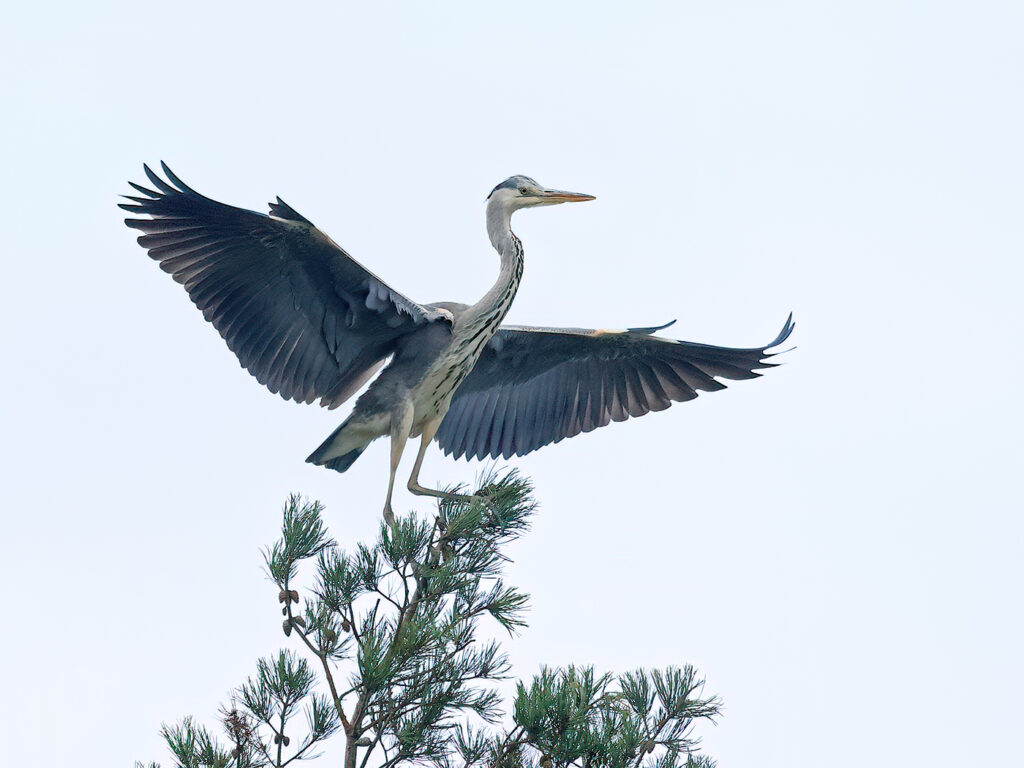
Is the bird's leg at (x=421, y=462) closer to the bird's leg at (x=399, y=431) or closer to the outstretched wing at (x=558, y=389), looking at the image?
the bird's leg at (x=399, y=431)

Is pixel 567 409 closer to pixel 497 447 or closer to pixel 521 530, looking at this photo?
pixel 497 447

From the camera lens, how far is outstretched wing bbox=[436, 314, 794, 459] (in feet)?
24.5

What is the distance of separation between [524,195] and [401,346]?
1211 millimetres

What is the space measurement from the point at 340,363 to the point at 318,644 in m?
2.57

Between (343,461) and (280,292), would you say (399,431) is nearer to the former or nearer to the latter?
(343,461)

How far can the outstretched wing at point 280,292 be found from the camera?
6195 mm

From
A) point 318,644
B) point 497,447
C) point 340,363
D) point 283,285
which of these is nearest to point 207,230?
point 283,285

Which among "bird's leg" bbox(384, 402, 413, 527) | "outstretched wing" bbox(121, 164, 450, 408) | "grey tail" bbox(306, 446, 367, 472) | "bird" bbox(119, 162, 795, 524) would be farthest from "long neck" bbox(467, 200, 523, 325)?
"grey tail" bbox(306, 446, 367, 472)

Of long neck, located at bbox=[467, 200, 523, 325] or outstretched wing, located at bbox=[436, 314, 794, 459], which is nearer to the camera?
long neck, located at bbox=[467, 200, 523, 325]

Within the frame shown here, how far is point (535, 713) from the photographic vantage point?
4.16 metres

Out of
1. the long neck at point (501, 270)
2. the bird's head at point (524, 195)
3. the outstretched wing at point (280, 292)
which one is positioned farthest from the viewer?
the bird's head at point (524, 195)

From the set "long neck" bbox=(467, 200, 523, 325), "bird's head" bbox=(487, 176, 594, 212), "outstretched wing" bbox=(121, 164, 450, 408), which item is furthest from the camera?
"bird's head" bbox=(487, 176, 594, 212)

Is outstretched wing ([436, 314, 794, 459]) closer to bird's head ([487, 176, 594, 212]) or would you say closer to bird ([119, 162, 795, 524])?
bird ([119, 162, 795, 524])

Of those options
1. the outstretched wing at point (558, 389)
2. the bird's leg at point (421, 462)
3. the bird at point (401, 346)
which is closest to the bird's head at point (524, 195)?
the bird at point (401, 346)
